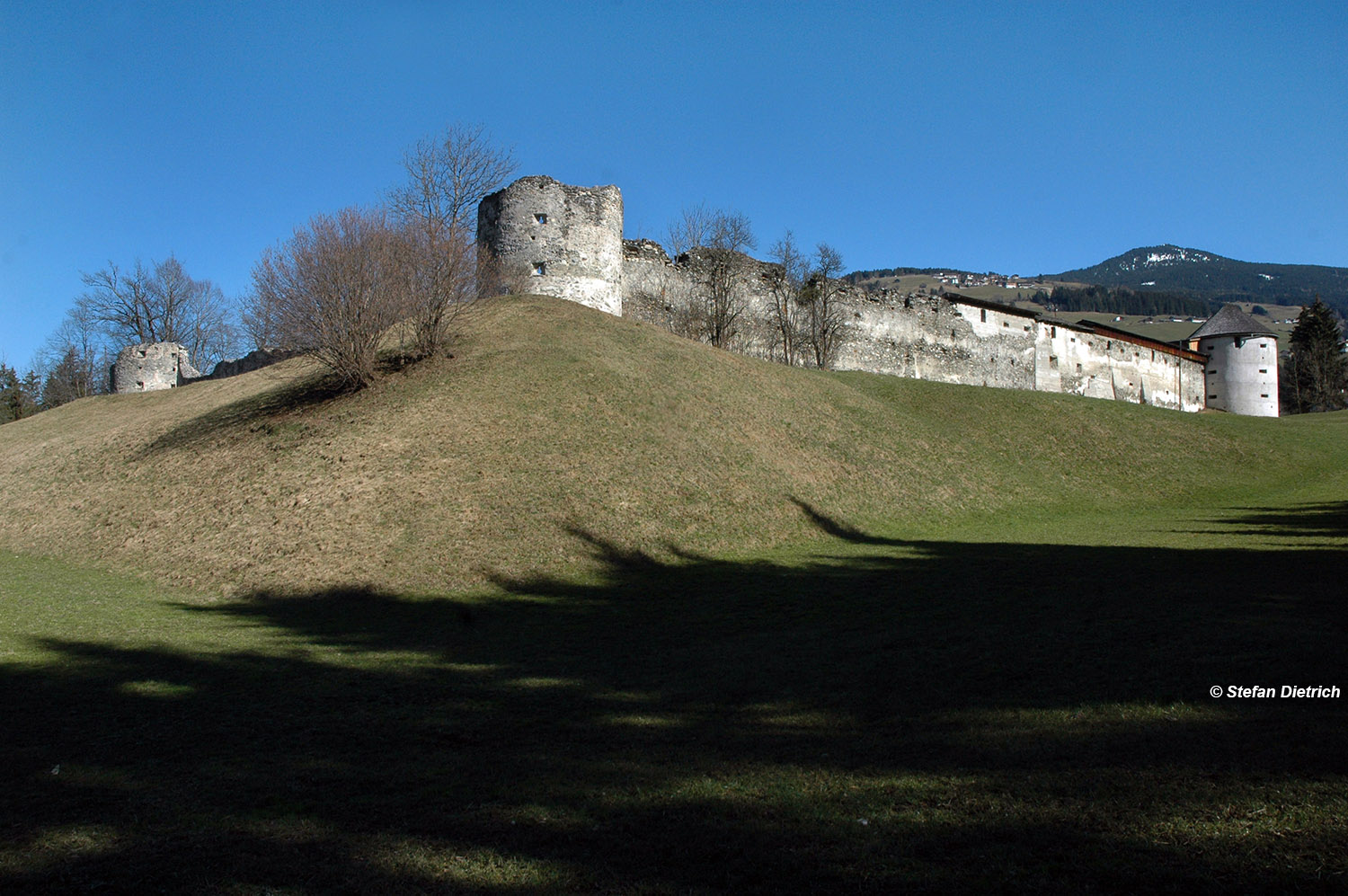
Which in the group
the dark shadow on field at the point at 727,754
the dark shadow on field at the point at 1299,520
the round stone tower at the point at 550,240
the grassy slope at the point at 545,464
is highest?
the round stone tower at the point at 550,240

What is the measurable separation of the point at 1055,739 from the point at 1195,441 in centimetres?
3080

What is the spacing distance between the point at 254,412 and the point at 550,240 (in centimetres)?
1251

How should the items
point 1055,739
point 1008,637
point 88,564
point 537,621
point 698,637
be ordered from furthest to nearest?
point 88,564 → point 537,621 → point 698,637 → point 1008,637 → point 1055,739

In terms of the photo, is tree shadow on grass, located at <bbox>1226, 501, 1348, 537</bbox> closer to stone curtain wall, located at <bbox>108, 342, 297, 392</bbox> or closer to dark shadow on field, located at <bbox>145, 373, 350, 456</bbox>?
dark shadow on field, located at <bbox>145, 373, 350, 456</bbox>

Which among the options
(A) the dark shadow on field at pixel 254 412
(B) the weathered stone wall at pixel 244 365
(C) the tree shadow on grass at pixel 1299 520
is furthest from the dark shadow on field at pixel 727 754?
(B) the weathered stone wall at pixel 244 365

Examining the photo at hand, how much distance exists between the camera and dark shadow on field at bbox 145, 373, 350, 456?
2345cm

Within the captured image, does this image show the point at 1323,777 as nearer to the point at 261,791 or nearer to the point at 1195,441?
the point at 261,791

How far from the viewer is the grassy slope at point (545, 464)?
1636cm

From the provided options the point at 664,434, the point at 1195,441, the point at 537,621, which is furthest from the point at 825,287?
the point at 537,621

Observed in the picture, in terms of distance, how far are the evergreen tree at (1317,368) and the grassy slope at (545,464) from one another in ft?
127

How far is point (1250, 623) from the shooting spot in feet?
24.9

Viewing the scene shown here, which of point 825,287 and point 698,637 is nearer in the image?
point 698,637

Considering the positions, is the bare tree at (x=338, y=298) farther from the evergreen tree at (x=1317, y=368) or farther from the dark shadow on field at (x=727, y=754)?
the evergreen tree at (x=1317, y=368)

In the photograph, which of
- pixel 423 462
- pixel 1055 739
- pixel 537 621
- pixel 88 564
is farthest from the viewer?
pixel 423 462
